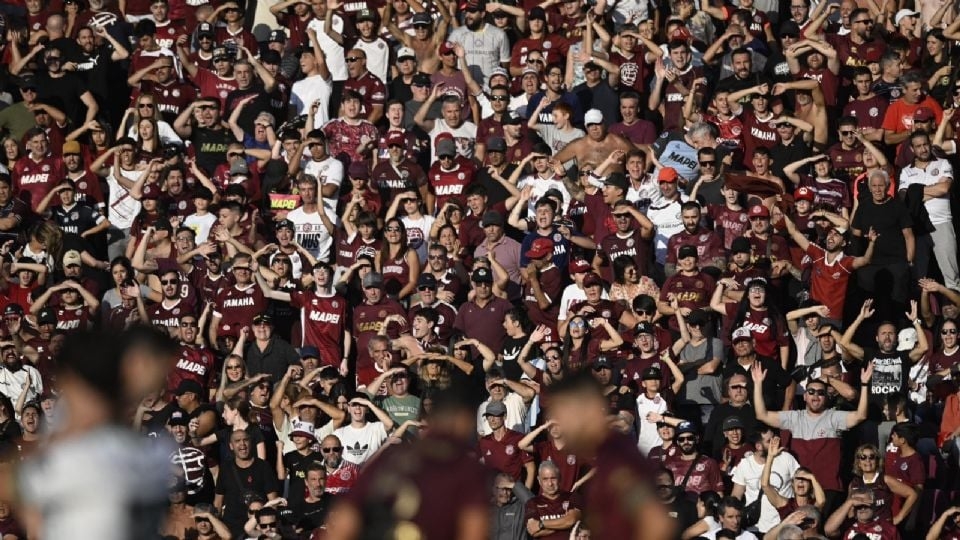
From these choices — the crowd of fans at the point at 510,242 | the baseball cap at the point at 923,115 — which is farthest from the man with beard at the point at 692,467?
the baseball cap at the point at 923,115

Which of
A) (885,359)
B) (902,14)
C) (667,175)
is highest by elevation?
(902,14)

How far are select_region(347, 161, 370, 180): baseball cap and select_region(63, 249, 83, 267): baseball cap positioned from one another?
293 cm

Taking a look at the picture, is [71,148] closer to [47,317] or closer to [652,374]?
[47,317]

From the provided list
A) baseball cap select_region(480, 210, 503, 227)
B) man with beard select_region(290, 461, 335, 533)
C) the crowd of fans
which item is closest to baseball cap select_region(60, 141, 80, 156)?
the crowd of fans

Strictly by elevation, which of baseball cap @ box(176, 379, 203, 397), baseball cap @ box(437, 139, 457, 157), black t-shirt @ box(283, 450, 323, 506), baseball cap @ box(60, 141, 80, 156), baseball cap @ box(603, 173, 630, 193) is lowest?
black t-shirt @ box(283, 450, 323, 506)

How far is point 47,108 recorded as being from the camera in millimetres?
21031

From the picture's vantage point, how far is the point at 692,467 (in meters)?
15.8

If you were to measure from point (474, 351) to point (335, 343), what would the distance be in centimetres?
144

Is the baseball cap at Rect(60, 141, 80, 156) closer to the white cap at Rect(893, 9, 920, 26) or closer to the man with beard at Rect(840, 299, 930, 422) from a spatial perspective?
the man with beard at Rect(840, 299, 930, 422)

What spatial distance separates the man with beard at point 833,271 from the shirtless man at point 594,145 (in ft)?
8.37

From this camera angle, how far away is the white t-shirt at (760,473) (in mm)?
15484

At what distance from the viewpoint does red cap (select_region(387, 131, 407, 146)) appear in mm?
19609

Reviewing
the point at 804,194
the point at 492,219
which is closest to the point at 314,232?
the point at 492,219

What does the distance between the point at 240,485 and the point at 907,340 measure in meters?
6.16
